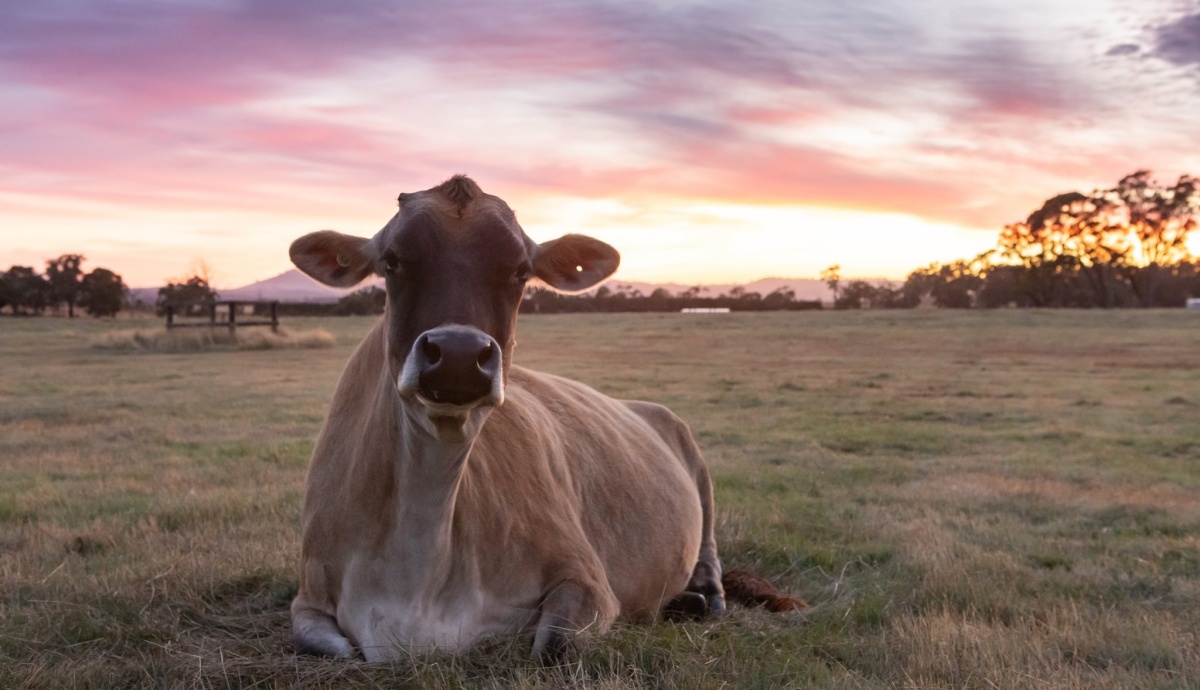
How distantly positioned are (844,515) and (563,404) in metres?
3.51

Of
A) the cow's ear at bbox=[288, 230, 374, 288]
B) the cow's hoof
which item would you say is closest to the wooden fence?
the cow's hoof

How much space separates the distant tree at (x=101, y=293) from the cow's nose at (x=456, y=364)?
84.6 metres

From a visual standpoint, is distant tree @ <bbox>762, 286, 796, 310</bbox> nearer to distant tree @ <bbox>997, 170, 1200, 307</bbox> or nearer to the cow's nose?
distant tree @ <bbox>997, 170, 1200, 307</bbox>

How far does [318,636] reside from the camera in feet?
15.7

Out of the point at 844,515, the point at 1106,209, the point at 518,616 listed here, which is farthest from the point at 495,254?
the point at 1106,209

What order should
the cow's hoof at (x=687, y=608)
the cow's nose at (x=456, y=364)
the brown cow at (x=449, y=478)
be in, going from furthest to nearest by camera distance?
the cow's hoof at (x=687, y=608)
the brown cow at (x=449, y=478)
the cow's nose at (x=456, y=364)

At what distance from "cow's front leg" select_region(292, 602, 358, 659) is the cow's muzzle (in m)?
1.50

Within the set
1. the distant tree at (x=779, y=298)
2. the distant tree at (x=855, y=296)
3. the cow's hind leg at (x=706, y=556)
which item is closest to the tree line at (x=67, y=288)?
the distant tree at (x=779, y=298)

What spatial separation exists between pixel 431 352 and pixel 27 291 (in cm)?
8671

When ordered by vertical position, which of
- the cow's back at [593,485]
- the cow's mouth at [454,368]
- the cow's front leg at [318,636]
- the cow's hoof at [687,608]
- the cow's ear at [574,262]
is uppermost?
the cow's ear at [574,262]

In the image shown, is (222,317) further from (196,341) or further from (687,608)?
(687,608)

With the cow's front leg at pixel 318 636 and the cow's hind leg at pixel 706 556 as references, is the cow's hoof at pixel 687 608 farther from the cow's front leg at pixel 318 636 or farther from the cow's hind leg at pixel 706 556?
the cow's front leg at pixel 318 636

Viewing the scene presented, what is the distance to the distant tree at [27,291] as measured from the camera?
78.1 metres

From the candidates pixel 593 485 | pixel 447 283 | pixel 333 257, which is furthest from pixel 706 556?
pixel 447 283
